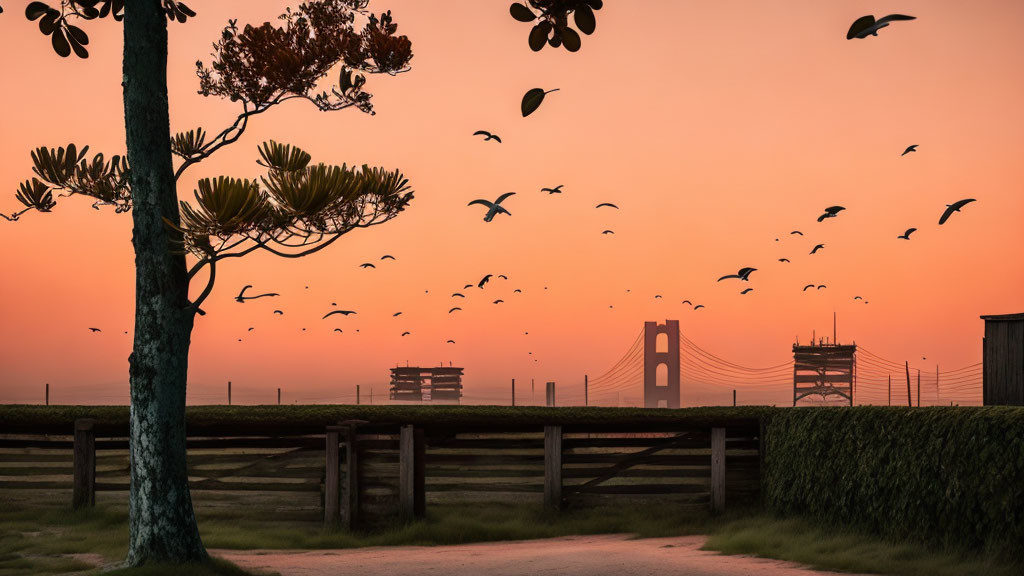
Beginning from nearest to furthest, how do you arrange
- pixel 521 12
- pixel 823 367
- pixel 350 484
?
pixel 521 12, pixel 350 484, pixel 823 367

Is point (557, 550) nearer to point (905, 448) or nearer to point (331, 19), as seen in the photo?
point (905, 448)

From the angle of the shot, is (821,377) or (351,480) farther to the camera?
(821,377)

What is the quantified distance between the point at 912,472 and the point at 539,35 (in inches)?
351

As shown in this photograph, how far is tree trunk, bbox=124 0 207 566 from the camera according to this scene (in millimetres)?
10953

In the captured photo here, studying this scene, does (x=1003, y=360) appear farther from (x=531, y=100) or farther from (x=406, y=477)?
(x=531, y=100)

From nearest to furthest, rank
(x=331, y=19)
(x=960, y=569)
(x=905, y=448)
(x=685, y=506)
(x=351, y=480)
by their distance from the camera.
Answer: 1. (x=960, y=569)
2. (x=905, y=448)
3. (x=331, y=19)
4. (x=351, y=480)
5. (x=685, y=506)

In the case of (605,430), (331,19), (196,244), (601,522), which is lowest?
(601,522)

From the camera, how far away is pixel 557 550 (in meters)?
12.5

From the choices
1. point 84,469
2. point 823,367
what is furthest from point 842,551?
point 823,367

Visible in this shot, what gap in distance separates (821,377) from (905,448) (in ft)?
175

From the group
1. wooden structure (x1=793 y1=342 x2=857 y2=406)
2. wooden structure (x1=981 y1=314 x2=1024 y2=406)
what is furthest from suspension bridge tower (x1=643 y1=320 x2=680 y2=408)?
wooden structure (x1=981 y1=314 x2=1024 y2=406)

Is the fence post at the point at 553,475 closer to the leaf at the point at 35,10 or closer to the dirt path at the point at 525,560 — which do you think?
the dirt path at the point at 525,560

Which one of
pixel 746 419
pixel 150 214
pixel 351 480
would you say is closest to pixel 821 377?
pixel 746 419

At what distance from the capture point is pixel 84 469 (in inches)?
617
